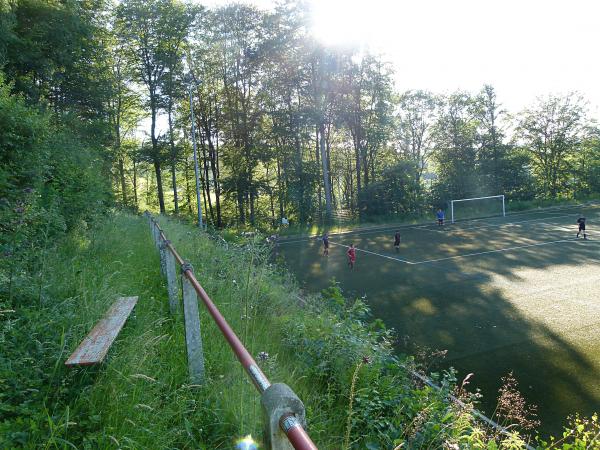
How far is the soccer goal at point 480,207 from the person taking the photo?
34847 millimetres

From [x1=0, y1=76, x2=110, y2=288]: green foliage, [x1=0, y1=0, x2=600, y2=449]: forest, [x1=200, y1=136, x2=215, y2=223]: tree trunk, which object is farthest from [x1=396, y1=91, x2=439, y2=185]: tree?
[x1=0, y1=76, x2=110, y2=288]: green foliage

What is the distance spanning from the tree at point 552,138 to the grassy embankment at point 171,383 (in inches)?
1780

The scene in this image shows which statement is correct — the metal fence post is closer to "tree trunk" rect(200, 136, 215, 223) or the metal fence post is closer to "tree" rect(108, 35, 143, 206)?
"tree" rect(108, 35, 143, 206)

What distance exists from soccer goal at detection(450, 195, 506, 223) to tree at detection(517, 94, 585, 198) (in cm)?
887

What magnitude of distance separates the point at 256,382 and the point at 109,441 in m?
1.36

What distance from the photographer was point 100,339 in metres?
2.81

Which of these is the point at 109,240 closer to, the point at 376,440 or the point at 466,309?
the point at 376,440

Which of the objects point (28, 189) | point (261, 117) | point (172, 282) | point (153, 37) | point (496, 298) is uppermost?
point (153, 37)

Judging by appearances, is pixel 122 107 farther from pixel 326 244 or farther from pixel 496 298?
pixel 496 298

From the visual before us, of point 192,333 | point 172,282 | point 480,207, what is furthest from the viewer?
point 480,207

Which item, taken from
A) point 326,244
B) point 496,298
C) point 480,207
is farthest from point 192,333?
point 480,207

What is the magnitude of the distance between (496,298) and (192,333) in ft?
35.5

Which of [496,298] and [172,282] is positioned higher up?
[172,282]

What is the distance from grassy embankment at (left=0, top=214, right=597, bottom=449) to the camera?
2.26 meters
